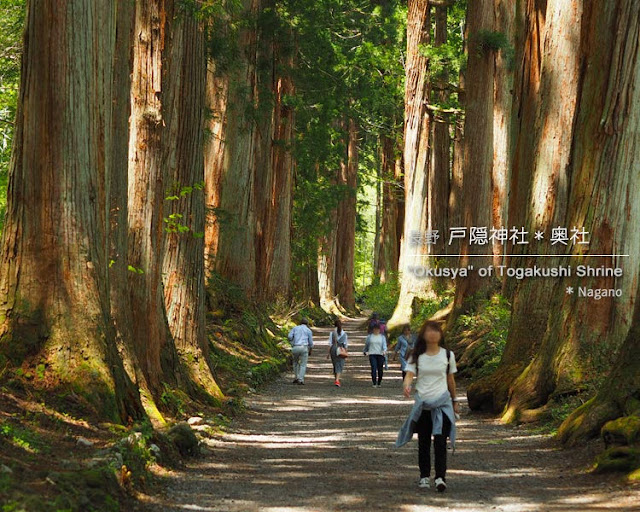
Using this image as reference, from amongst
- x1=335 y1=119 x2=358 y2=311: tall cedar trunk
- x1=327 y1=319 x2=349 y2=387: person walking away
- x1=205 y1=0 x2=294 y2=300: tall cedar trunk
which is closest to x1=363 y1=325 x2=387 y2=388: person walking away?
x1=327 y1=319 x2=349 y2=387: person walking away

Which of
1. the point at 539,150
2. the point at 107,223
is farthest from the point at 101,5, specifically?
the point at 539,150

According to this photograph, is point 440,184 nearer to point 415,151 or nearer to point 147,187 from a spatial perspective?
point 415,151

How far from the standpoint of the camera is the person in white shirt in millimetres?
8758

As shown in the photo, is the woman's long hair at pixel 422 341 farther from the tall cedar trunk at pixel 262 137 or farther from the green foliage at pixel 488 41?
the green foliage at pixel 488 41

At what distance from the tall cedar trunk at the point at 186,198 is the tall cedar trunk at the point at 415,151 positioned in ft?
47.4

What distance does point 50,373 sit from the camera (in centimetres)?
945

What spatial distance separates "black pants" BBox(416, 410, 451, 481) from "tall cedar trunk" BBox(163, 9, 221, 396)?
21.5ft

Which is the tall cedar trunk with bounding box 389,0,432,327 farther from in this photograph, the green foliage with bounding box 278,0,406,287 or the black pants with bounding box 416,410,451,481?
the black pants with bounding box 416,410,451,481

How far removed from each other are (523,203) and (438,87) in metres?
13.2

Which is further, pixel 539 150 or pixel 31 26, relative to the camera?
pixel 539 150

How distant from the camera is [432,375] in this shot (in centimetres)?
888

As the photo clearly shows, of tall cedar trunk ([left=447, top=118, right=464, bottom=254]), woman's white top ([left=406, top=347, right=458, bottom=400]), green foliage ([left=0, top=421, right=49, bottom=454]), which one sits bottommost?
green foliage ([left=0, top=421, right=49, bottom=454])

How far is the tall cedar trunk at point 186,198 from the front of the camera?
15.1 metres

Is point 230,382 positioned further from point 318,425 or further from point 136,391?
point 136,391
